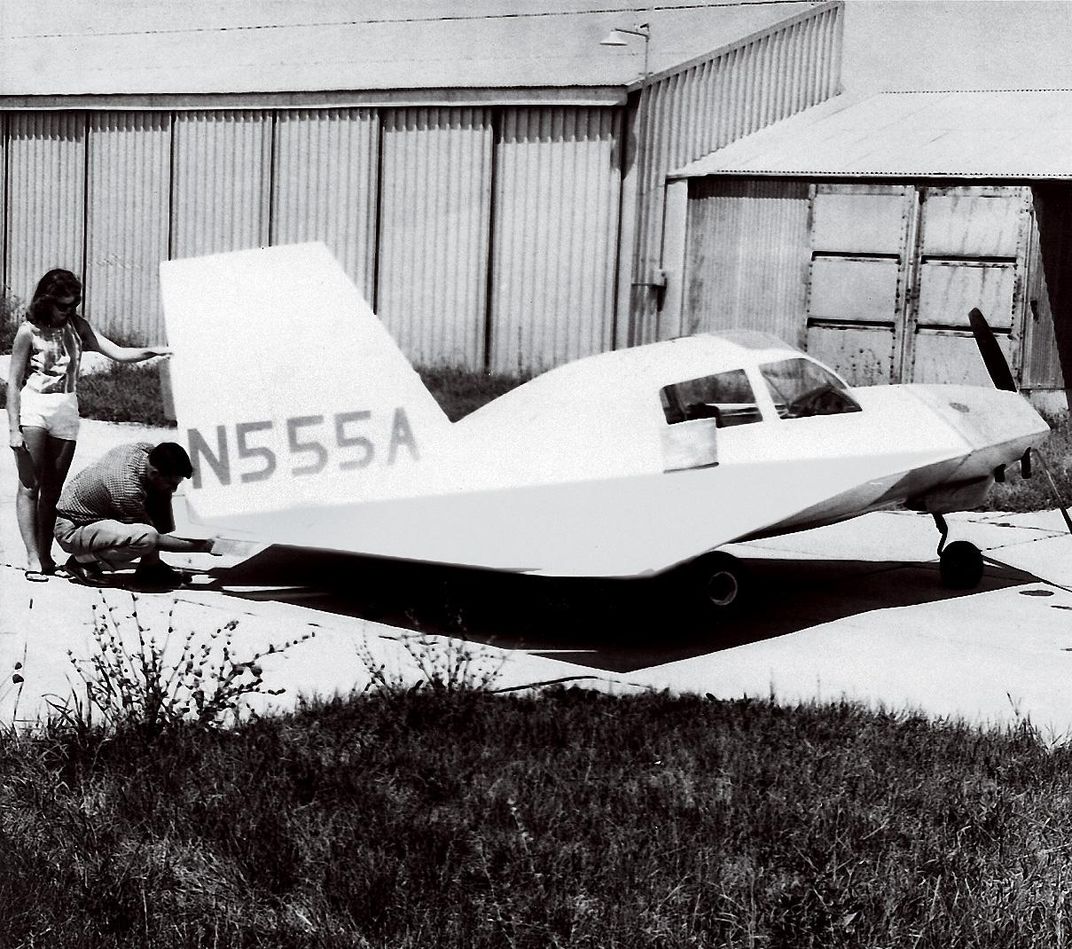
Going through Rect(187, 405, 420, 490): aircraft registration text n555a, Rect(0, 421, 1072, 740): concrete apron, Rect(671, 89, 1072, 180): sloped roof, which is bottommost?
Rect(0, 421, 1072, 740): concrete apron

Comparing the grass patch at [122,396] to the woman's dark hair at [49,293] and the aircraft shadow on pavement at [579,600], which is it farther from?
the woman's dark hair at [49,293]

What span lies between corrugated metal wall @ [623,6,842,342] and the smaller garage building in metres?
0.23

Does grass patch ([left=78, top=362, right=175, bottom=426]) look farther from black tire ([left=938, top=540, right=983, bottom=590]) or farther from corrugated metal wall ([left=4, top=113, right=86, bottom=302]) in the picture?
black tire ([left=938, top=540, right=983, bottom=590])

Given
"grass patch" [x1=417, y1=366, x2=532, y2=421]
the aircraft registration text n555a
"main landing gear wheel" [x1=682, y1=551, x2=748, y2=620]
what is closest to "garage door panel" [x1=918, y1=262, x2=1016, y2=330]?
"grass patch" [x1=417, y1=366, x2=532, y2=421]

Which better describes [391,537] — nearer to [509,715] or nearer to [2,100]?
[509,715]

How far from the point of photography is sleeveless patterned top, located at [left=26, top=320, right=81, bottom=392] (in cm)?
989

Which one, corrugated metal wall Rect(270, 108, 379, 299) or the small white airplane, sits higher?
corrugated metal wall Rect(270, 108, 379, 299)

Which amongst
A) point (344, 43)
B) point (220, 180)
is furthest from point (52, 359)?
point (344, 43)

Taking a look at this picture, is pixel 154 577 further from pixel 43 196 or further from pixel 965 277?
pixel 43 196

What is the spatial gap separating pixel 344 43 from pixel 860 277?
1248cm

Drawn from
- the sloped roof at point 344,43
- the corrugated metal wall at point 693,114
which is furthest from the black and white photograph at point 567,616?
the sloped roof at point 344,43

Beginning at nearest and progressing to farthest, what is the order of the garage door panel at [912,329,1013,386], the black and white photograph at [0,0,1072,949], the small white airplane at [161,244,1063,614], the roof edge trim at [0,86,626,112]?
the black and white photograph at [0,0,1072,949] → the small white airplane at [161,244,1063,614] → the garage door panel at [912,329,1013,386] → the roof edge trim at [0,86,626,112]

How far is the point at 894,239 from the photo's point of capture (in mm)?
20641

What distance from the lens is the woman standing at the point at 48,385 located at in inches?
388
